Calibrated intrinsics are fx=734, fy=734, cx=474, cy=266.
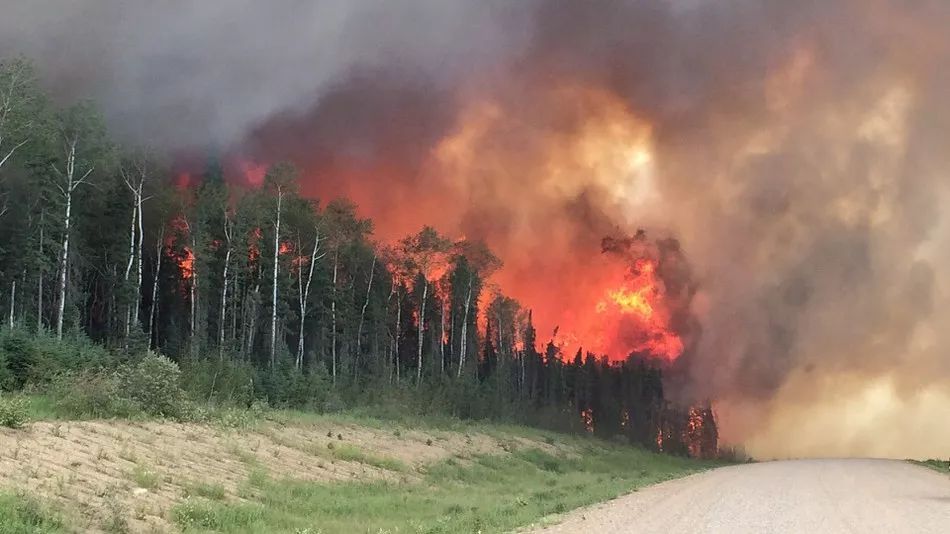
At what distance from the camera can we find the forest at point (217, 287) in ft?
134

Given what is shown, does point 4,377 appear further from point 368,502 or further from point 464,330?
point 464,330

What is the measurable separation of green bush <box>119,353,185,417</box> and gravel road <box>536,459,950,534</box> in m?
16.1

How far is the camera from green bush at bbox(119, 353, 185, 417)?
27.1 metres

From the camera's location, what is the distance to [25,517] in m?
11.8

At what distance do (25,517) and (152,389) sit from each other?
16657 mm

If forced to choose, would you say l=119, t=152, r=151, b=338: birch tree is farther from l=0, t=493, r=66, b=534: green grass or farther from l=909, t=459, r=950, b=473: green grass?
l=909, t=459, r=950, b=473: green grass

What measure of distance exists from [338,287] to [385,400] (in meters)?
19.2

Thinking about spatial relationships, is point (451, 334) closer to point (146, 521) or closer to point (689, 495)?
point (689, 495)

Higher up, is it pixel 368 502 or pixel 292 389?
pixel 292 389

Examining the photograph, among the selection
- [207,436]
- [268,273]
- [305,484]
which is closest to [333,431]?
[207,436]

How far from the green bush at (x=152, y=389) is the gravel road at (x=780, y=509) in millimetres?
16111

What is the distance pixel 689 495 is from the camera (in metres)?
25.5

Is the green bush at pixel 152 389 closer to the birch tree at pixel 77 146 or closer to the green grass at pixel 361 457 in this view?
the green grass at pixel 361 457

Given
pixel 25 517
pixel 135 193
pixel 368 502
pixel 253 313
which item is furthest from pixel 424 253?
pixel 25 517
